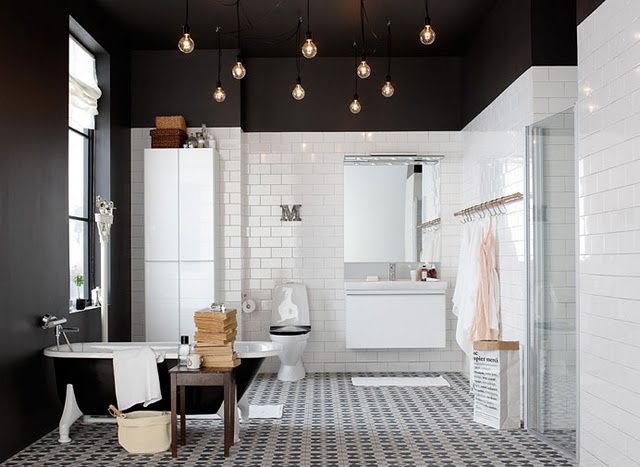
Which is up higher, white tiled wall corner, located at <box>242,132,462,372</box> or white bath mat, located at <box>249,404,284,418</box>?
white tiled wall corner, located at <box>242,132,462,372</box>

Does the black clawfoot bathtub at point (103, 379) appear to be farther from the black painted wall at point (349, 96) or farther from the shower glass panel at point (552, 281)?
the black painted wall at point (349, 96)

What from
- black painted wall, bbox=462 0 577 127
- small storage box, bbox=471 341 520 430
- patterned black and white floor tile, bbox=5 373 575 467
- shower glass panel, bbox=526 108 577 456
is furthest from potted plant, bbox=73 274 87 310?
black painted wall, bbox=462 0 577 127

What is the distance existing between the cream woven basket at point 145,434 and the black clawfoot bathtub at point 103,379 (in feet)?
1.19

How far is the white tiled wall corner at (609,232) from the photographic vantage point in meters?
4.46

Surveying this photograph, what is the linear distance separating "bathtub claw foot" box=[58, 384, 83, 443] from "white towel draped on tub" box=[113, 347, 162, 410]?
39 centimetres

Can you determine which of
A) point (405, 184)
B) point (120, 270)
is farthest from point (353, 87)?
point (120, 270)

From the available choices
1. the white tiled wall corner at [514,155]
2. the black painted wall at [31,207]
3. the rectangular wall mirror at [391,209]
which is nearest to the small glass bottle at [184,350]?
the black painted wall at [31,207]

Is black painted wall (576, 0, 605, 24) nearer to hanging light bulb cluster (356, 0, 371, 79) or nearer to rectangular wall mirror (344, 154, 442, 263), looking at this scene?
hanging light bulb cluster (356, 0, 371, 79)

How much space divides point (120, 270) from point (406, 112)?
3619 millimetres

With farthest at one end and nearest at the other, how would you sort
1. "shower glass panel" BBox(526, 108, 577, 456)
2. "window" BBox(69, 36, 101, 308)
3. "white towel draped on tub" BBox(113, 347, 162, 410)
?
"window" BBox(69, 36, 101, 308) < "white towel draped on tub" BBox(113, 347, 162, 410) < "shower glass panel" BBox(526, 108, 577, 456)

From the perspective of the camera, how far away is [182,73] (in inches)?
366

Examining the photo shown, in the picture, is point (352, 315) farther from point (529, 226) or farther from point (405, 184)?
point (529, 226)

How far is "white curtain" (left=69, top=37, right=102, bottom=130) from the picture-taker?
7.48 metres

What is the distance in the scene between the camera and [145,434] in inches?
229
